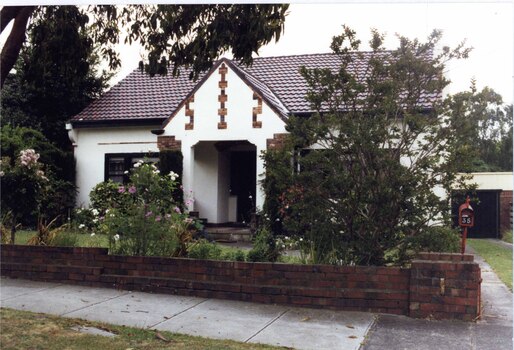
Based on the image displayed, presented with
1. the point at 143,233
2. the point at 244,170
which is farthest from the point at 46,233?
the point at 244,170

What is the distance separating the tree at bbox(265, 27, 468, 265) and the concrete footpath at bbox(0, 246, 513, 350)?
1061 mm

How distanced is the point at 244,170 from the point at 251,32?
10.8 m

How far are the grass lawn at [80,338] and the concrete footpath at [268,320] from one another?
0.23 m

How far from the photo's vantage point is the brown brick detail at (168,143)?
50.6ft

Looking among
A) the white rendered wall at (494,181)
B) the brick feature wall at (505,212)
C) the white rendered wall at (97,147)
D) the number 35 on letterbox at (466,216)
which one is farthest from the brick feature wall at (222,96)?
the number 35 on letterbox at (466,216)

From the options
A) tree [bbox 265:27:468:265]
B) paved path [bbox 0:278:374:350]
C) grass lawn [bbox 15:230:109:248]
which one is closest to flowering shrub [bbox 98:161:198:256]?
grass lawn [bbox 15:230:109:248]

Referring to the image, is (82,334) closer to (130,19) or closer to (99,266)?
(99,266)

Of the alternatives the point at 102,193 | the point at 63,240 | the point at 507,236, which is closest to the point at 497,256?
the point at 507,236

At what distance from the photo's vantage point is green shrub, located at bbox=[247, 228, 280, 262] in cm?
730

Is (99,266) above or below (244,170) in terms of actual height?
below

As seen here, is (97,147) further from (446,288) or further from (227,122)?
(446,288)

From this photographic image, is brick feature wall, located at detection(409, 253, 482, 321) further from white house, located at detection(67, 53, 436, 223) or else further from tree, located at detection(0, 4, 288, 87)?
white house, located at detection(67, 53, 436, 223)

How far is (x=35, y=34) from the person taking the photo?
24.5 feet

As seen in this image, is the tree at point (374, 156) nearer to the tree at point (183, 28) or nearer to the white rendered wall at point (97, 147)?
the tree at point (183, 28)
